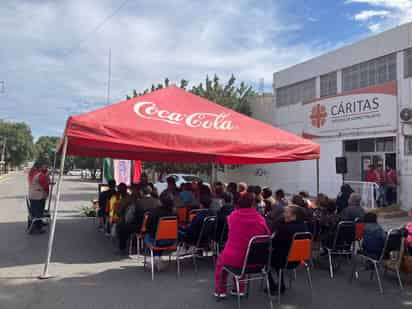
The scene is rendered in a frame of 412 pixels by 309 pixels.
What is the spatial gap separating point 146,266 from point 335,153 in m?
15.2

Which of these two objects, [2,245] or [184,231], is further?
[2,245]

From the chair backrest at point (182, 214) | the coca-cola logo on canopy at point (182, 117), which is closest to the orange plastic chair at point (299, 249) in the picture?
the coca-cola logo on canopy at point (182, 117)

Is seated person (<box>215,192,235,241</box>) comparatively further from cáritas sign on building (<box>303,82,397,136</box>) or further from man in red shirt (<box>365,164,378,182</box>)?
cáritas sign on building (<box>303,82,397,136</box>)

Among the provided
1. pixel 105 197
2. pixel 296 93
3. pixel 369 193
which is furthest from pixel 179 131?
pixel 296 93

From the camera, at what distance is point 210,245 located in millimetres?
7250

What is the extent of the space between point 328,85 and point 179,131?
1574 centimetres

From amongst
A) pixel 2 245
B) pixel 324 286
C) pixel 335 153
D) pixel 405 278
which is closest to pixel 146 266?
pixel 324 286

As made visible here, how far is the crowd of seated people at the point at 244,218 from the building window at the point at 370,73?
10002 mm

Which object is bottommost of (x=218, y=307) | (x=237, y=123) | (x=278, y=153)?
(x=218, y=307)

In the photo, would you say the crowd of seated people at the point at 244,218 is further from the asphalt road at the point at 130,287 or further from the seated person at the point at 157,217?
the asphalt road at the point at 130,287

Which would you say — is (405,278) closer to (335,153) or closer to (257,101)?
(335,153)

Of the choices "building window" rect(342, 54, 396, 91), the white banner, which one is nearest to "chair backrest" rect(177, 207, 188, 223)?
the white banner

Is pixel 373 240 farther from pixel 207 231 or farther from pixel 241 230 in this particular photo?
pixel 207 231

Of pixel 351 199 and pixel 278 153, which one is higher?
pixel 278 153
